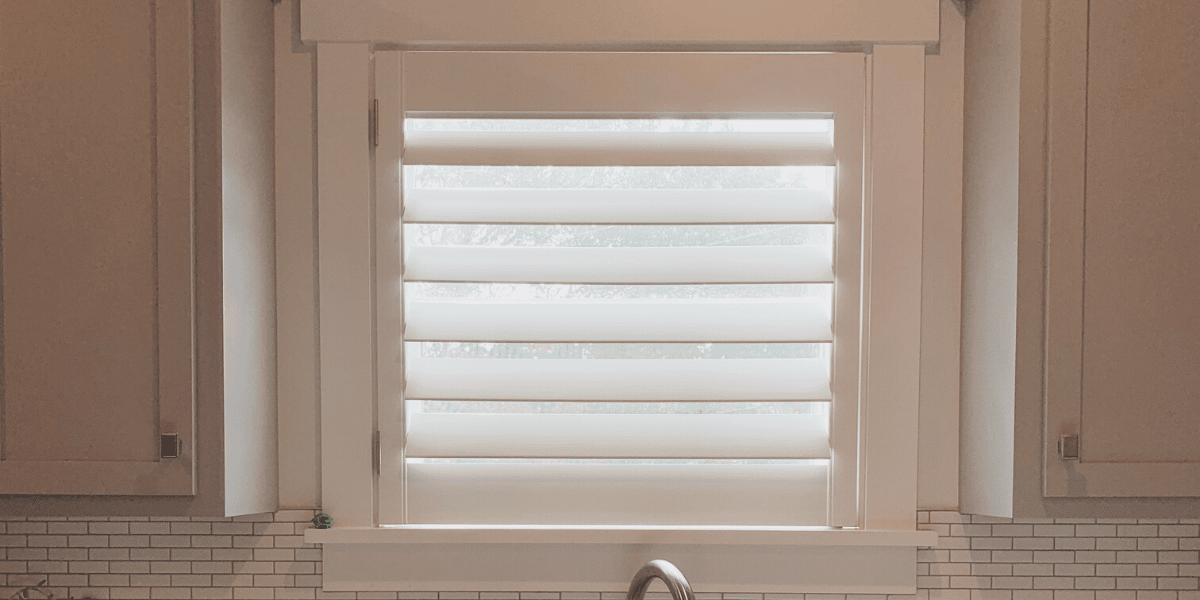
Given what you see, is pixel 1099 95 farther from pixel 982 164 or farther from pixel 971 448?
pixel 971 448

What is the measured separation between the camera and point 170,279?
55.7 inches

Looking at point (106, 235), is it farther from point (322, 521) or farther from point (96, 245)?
point (322, 521)

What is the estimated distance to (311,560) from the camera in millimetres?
1724

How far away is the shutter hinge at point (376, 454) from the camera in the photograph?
1670mm

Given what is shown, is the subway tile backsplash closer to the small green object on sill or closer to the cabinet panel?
the small green object on sill

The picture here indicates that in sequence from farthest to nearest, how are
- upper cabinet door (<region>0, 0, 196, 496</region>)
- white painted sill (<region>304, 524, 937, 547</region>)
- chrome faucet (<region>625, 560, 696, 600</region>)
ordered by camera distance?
white painted sill (<region>304, 524, 937, 547</region>) < upper cabinet door (<region>0, 0, 196, 496</region>) < chrome faucet (<region>625, 560, 696, 600</region>)

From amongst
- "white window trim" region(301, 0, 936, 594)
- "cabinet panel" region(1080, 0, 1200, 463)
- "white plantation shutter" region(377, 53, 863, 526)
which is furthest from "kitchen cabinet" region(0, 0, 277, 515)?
"cabinet panel" region(1080, 0, 1200, 463)

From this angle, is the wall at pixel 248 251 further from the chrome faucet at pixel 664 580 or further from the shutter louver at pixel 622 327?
the chrome faucet at pixel 664 580

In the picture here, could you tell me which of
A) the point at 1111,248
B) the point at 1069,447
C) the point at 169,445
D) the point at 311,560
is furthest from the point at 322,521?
the point at 1111,248

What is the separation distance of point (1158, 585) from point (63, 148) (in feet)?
7.26

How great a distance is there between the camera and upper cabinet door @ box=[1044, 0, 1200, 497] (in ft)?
4.68

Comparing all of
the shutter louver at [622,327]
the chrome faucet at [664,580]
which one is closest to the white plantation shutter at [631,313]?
the shutter louver at [622,327]

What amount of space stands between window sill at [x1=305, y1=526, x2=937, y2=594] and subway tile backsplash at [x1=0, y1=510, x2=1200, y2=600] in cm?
6

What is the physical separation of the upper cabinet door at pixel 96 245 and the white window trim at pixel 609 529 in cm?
29
